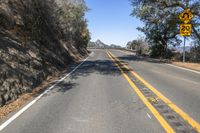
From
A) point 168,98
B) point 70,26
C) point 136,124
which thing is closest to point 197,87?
point 168,98

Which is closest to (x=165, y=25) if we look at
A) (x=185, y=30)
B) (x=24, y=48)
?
(x=185, y=30)

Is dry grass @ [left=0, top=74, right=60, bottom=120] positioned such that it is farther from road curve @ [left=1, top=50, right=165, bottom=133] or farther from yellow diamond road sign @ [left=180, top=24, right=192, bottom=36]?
yellow diamond road sign @ [left=180, top=24, right=192, bottom=36]

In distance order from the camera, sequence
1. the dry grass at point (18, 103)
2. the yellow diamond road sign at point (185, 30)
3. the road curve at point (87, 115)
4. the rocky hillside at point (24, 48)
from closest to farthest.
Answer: the road curve at point (87, 115) → the dry grass at point (18, 103) → the rocky hillside at point (24, 48) → the yellow diamond road sign at point (185, 30)

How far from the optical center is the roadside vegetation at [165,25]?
1203 inches

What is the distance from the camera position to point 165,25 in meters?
42.3

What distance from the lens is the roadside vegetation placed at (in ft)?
100

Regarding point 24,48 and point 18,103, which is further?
point 24,48

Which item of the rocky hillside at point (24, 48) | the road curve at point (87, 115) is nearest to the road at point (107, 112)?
the road curve at point (87, 115)

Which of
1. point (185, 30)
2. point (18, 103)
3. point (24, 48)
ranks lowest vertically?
point (18, 103)

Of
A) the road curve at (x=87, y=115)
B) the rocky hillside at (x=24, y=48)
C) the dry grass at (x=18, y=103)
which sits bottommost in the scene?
the dry grass at (x=18, y=103)

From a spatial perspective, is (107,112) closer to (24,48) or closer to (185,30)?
(24,48)

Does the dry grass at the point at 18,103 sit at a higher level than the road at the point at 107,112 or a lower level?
lower

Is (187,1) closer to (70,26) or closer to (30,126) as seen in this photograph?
(70,26)

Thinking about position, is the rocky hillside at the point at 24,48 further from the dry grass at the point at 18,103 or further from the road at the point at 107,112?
the road at the point at 107,112
